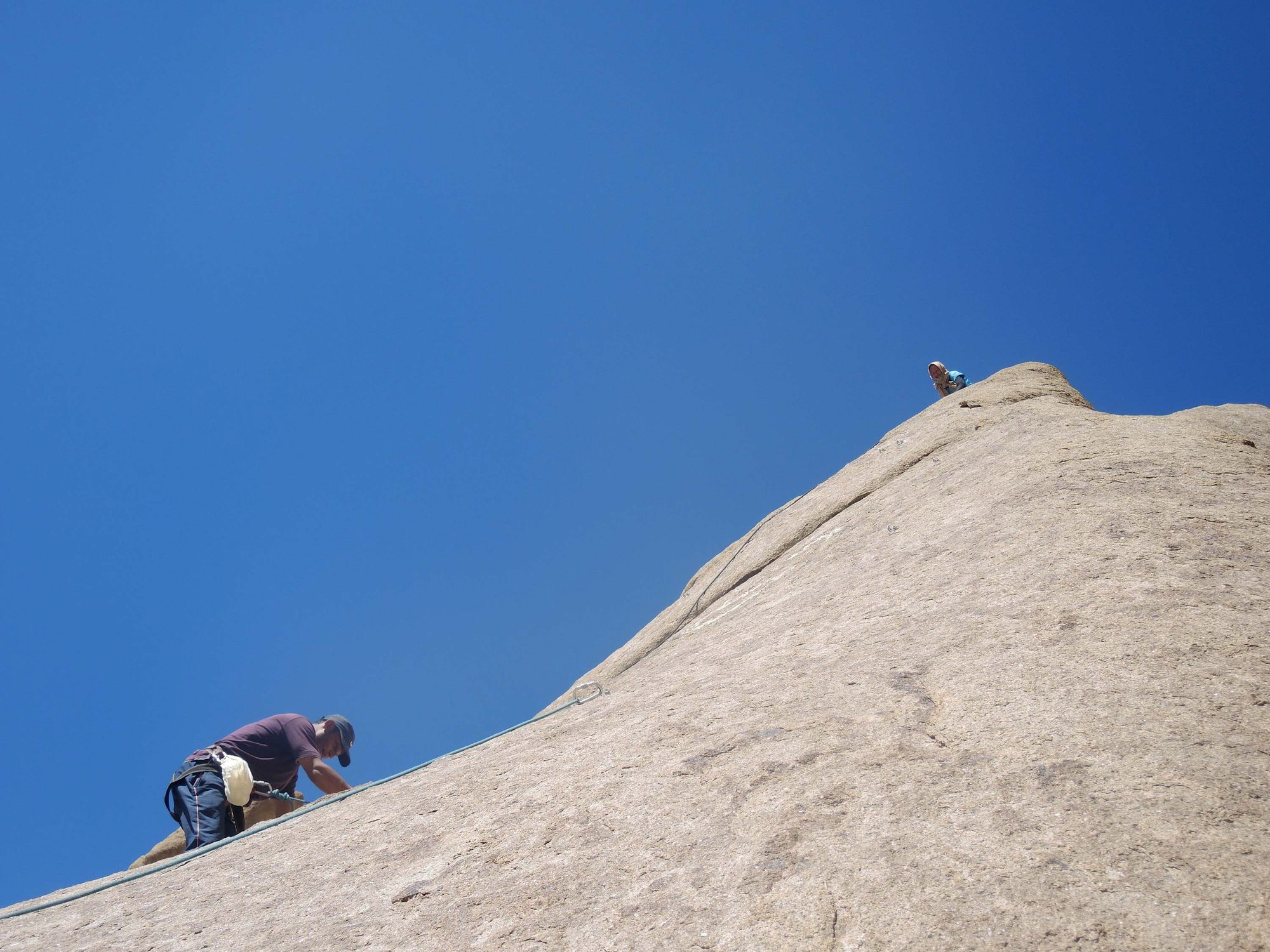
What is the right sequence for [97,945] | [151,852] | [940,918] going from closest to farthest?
[940,918] → [97,945] → [151,852]

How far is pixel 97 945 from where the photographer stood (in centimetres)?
353

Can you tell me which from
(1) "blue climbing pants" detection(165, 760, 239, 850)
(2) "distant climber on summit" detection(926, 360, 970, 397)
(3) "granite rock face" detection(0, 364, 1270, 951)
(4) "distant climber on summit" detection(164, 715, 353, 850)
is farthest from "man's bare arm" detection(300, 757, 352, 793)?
(2) "distant climber on summit" detection(926, 360, 970, 397)

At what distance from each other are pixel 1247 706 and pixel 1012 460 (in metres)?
3.87

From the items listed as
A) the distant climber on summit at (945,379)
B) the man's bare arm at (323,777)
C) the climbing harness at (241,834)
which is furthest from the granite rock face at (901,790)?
the distant climber on summit at (945,379)

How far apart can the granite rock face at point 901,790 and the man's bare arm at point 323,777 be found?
4.92 ft

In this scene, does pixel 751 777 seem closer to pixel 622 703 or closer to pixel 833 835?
pixel 833 835

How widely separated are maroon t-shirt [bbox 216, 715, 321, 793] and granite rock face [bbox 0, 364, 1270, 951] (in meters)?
1.93

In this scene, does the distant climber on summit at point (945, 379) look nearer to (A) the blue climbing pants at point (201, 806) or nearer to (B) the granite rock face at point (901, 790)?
(B) the granite rock face at point (901, 790)

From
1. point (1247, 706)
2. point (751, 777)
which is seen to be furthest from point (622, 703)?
point (1247, 706)

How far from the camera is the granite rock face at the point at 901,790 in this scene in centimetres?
265

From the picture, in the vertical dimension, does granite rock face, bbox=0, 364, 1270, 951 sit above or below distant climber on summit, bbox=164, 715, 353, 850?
below

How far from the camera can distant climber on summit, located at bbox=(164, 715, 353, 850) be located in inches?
238

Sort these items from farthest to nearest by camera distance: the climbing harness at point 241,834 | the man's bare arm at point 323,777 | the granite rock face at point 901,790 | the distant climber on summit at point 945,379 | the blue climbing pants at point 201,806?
the distant climber on summit at point 945,379 → the man's bare arm at point 323,777 → the blue climbing pants at point 201,806 → the climbing harness at point 241,834 → the granite rock face at point 901,790

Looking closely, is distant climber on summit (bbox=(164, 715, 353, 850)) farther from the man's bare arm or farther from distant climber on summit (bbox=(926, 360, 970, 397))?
distant climber on summit (bbox=(926, 360, 970, 397))
